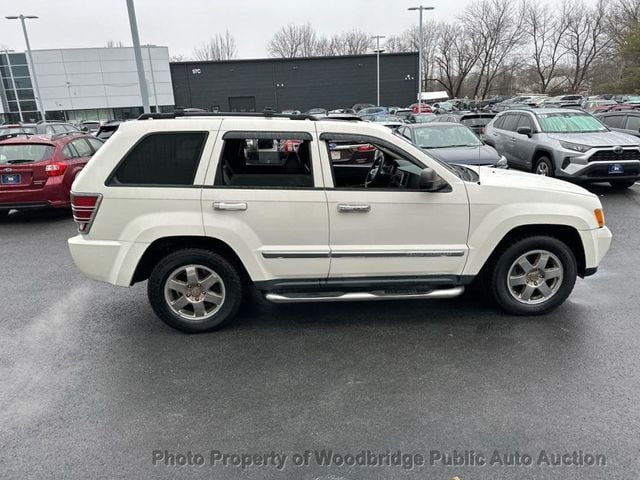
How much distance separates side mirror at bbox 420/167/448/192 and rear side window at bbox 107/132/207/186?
189cm

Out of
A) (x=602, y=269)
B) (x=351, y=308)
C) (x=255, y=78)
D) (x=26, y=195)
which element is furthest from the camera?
(x=255, y=78)

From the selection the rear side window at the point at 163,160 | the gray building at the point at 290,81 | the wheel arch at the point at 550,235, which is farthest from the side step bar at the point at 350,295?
the gray building at the point at 290,81

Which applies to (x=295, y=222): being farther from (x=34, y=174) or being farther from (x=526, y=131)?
(x=526, y=131)

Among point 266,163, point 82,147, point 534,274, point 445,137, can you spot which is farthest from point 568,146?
point 82,147

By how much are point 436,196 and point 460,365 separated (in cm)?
143

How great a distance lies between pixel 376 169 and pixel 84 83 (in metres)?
58.5

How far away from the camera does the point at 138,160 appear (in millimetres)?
3914

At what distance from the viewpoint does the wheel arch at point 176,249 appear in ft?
13.3

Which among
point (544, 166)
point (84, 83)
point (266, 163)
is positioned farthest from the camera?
point (84, 83)

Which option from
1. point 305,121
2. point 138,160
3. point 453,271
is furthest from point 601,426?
point 138,160

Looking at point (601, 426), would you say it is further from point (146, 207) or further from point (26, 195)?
point (26, 195)

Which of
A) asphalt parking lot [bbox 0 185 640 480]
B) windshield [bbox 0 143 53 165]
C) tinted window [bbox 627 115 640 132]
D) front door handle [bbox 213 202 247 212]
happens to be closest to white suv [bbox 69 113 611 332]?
front door handle [bbox 213 202 247 212]

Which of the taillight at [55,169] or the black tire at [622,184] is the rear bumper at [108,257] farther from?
the black tire at [622,184]

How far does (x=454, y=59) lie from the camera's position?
69812mm
